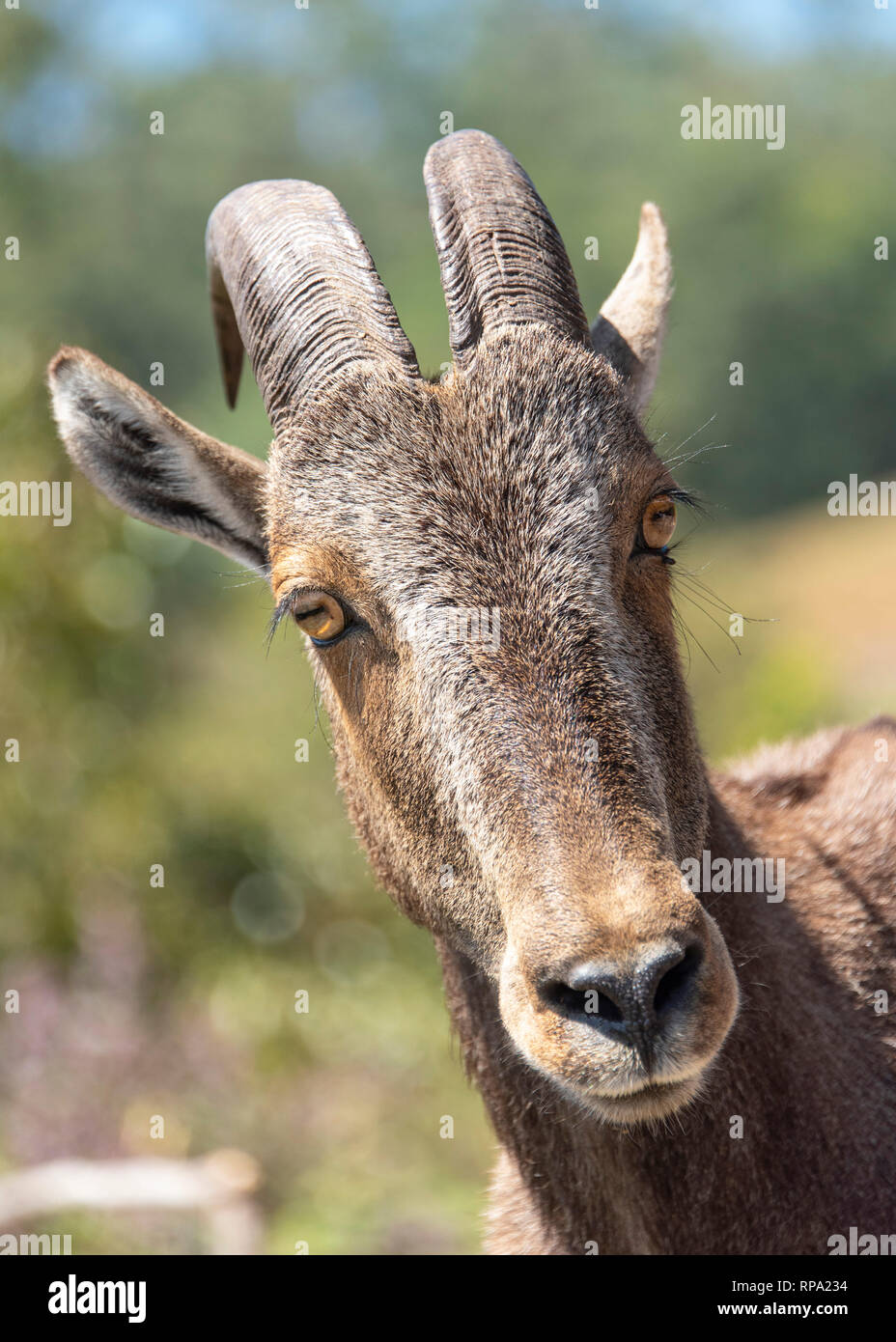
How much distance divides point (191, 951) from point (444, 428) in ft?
42.7

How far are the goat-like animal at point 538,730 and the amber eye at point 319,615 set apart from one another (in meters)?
0.01

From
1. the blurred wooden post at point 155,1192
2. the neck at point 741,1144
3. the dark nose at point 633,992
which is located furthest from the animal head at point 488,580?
the blurred wooden post at point 155,1192

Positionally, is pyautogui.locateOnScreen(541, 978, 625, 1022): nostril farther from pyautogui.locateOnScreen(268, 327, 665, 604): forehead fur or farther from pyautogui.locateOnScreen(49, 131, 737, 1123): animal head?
pyautogui.locateOnScreen(268, 327, 665, 604): forehead fur

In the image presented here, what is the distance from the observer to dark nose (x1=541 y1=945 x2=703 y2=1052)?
11.9ft

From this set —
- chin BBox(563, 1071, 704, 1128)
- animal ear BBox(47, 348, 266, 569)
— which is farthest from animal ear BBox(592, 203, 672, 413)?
chin BBox(563, 1071, 704, 1128)

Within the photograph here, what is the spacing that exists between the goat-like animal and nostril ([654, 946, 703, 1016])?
1cm

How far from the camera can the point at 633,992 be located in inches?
142

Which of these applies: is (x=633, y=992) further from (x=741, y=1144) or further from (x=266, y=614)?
(x=266, y=614)

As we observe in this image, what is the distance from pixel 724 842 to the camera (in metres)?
5.16

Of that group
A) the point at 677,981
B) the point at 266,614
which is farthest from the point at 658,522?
the point at 266,614

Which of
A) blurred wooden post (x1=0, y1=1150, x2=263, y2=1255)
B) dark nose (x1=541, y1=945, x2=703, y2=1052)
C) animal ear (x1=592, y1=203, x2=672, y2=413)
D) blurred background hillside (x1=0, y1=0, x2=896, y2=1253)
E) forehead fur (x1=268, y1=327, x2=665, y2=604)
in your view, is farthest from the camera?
blurred background hillside (x1=0, y1=0, x2=896, y2=1253)

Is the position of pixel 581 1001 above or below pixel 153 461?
below

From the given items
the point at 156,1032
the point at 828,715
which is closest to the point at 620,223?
the point at 828,715

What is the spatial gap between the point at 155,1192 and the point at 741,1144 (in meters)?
5.30
